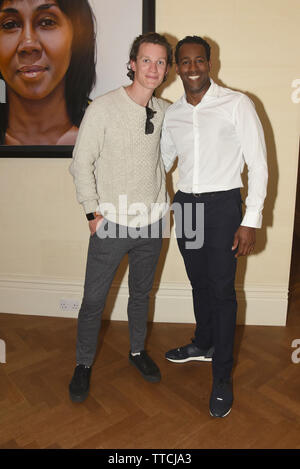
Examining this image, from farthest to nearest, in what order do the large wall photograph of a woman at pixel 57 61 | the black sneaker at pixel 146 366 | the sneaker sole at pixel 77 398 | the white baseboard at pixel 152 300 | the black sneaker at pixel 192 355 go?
1. the white baseboard at pixel 152 300
2. the large wall photograph of a woman at pixel 57 61
3. the black sneaker at pixel 192 355
4. the black sneaker at pixel 146 366
5. the sneaker sole at pixel 77 398

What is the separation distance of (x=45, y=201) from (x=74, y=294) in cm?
69

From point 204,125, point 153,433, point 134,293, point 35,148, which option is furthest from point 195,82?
point 153,433

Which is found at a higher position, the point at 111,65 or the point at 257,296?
the point at 111,65

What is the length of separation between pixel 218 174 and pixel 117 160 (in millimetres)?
462

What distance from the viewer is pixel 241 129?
5.57 feet

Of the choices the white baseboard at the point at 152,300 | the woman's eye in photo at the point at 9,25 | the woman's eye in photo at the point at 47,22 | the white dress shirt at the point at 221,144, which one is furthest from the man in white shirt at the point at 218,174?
the woman's eye in photo at the point at 9,25

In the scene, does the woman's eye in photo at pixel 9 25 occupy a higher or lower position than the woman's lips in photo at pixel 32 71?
higher

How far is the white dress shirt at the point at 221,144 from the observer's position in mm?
1678

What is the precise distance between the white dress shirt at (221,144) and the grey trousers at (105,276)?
39 centimetres

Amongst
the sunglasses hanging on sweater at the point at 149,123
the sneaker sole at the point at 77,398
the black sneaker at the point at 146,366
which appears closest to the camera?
the sunglasses hanging on sweater at the point at 149,123

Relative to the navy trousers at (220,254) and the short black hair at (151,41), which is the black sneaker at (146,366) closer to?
the navy trousers at (220,254)

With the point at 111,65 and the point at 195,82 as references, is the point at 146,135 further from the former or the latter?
the point at 111,65

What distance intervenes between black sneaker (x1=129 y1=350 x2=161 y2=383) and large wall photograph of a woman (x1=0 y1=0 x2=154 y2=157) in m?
1.35

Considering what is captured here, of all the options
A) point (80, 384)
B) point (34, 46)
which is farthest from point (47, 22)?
point (80, 384)
